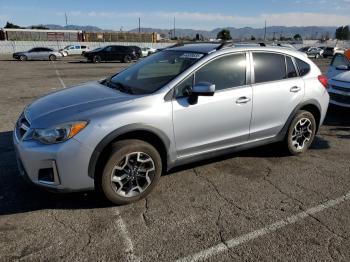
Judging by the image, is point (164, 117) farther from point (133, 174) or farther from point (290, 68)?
point (290, 68)

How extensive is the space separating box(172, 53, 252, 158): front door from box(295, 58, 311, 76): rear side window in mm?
1101

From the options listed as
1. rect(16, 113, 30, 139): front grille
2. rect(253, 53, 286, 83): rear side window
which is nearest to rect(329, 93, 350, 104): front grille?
rect(253, 53, 286, 83): rear side window

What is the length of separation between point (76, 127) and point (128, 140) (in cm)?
57

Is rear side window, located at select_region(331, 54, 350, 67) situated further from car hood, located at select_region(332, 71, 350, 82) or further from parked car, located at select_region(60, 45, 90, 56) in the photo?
parked car, located at select_region(60, 45, 90, 56)

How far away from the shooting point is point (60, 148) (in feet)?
10.9

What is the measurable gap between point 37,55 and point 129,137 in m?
34.6

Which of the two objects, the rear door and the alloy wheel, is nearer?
→ the alloy wheel

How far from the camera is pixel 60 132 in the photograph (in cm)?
339

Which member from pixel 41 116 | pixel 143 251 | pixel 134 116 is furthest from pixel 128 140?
pixel 143 251

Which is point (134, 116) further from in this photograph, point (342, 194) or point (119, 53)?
point (119, 53)

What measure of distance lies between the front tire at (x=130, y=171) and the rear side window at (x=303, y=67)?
8.99 ft

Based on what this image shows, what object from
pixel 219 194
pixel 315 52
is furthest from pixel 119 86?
pixel 315 52

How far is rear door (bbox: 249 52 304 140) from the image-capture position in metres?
4.62

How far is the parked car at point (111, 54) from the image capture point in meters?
32.0
